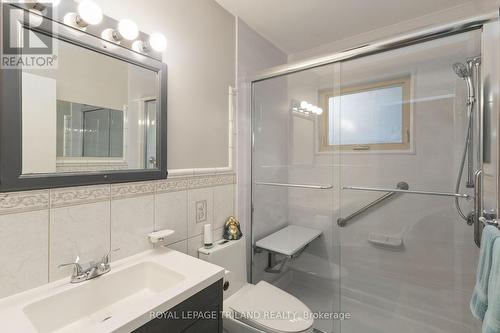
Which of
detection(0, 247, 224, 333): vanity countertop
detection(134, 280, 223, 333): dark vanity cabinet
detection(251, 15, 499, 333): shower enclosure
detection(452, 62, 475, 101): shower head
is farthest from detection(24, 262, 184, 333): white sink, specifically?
detection(452, 62, 475, 101): shower head

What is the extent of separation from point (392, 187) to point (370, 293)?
868mm

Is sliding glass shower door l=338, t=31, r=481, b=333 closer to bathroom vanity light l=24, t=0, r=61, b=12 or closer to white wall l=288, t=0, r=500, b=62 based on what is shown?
white wall l=288, t=0, r=500, b=62

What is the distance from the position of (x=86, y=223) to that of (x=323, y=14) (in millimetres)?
2017

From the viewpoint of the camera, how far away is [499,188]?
1146mm

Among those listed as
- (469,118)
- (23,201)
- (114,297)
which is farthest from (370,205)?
(23,201)

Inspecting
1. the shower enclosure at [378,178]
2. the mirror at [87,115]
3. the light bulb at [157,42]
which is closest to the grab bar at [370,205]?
the shower enclosure at [378,178]

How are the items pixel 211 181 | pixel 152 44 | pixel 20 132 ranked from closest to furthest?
pixel 20 132
pixel 152 44
pixel 211 181

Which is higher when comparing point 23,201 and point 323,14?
point 323,14

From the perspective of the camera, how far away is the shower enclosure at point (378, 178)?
1.52 m

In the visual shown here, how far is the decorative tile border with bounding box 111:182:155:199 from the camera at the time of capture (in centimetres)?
111

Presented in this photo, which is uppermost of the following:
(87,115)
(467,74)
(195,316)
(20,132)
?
(467,74)

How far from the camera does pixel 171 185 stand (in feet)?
4.45

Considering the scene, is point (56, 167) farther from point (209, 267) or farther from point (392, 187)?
point (392, 187)

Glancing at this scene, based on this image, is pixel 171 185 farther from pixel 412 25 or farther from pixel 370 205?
pixel 412 25
